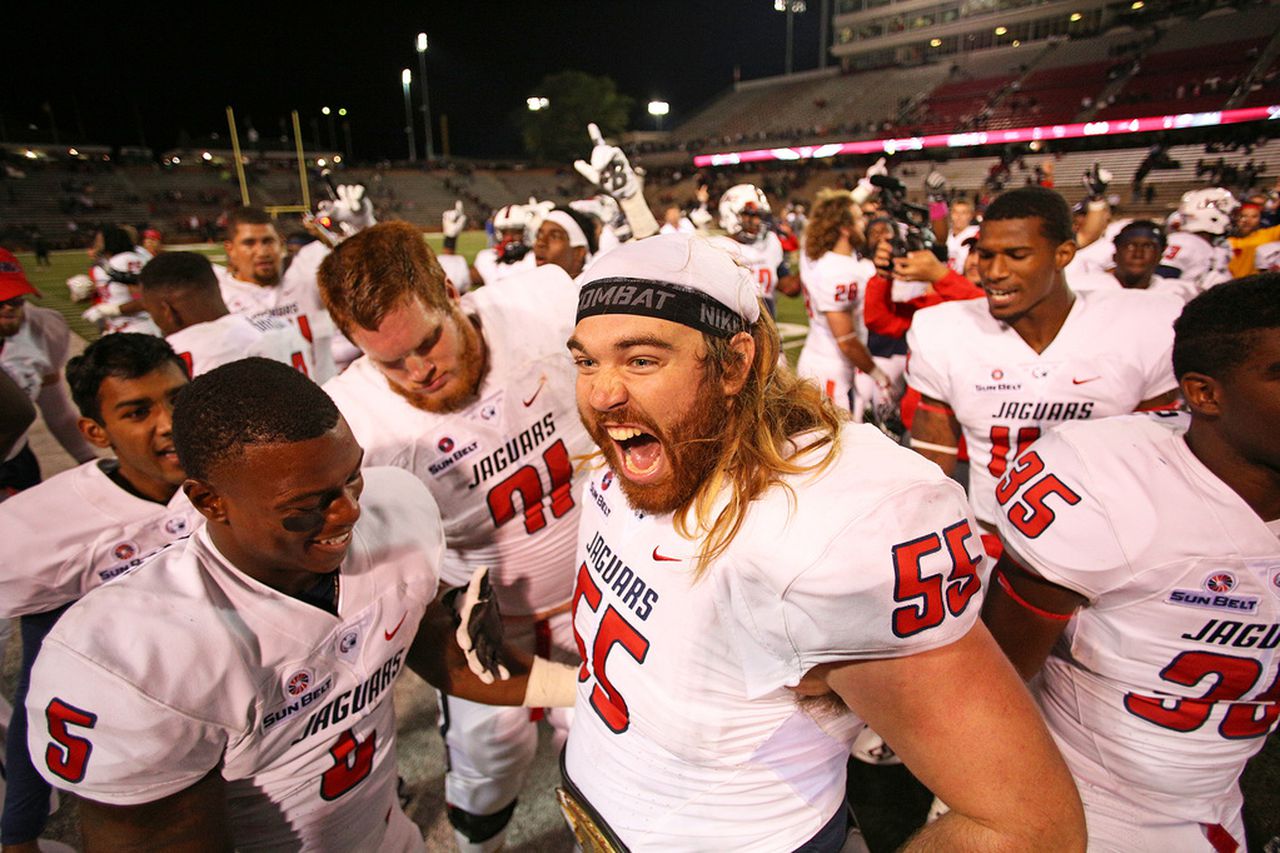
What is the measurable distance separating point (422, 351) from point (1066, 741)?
94.2 inches

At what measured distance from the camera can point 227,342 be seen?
3652 millimetres

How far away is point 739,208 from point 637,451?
264 inches

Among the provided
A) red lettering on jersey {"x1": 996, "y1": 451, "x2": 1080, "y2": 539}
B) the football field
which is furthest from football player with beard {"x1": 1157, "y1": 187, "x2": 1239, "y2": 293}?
red lettering on jersey {"x1": 996, "y1": 451, "x2": 1080, "y2": 539}

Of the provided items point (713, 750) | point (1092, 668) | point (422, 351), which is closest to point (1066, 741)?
point (1092, 668)

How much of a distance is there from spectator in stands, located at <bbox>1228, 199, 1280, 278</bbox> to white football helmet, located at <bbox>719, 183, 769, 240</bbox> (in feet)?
17.9

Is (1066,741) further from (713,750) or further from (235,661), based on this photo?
(235,661)

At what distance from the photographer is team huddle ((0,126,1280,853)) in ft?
3.91

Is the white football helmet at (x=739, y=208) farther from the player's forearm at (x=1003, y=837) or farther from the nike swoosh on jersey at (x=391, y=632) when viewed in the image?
the player's forearm at (x=1003, y=837)

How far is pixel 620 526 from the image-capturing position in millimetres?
1619

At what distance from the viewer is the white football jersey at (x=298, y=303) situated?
5445 millimetres

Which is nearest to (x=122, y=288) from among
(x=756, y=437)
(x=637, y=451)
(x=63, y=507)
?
(x=63, y=507)

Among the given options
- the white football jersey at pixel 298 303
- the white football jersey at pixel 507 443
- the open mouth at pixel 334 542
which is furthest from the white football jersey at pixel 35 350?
the open mouth at pixel 334 542

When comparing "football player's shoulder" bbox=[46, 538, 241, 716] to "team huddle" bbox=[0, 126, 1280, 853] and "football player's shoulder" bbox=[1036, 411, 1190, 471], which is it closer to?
"team huddle" bbox=[0, 126, 1280, 853]

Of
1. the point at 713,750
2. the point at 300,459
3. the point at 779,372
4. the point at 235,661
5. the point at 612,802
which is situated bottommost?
the point at 612,802
